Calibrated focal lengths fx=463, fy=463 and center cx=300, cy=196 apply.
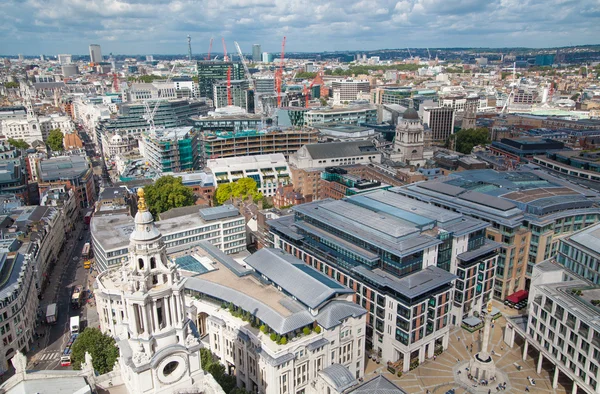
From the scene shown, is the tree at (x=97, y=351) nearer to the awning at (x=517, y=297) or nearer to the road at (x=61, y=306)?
the road at (x=61, y=306)

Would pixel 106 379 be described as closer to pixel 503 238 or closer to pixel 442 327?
pixel 442 327

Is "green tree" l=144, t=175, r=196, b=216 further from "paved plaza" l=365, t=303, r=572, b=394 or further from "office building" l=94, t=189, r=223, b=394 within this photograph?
"office building" l=94, t=189, r=223, b=394

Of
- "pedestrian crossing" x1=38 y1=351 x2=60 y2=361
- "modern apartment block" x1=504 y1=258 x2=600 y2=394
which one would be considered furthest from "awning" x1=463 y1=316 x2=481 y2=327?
"pedestrian crossing" x1=38 y1=351 x2=60 y2=361

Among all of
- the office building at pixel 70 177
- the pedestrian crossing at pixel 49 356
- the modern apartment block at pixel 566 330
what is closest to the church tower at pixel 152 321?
the pedestrian crossing at pixel 49 356

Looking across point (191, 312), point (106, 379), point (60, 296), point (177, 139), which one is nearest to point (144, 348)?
point (106, 379)

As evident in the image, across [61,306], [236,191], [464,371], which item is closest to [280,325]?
[464,371]
